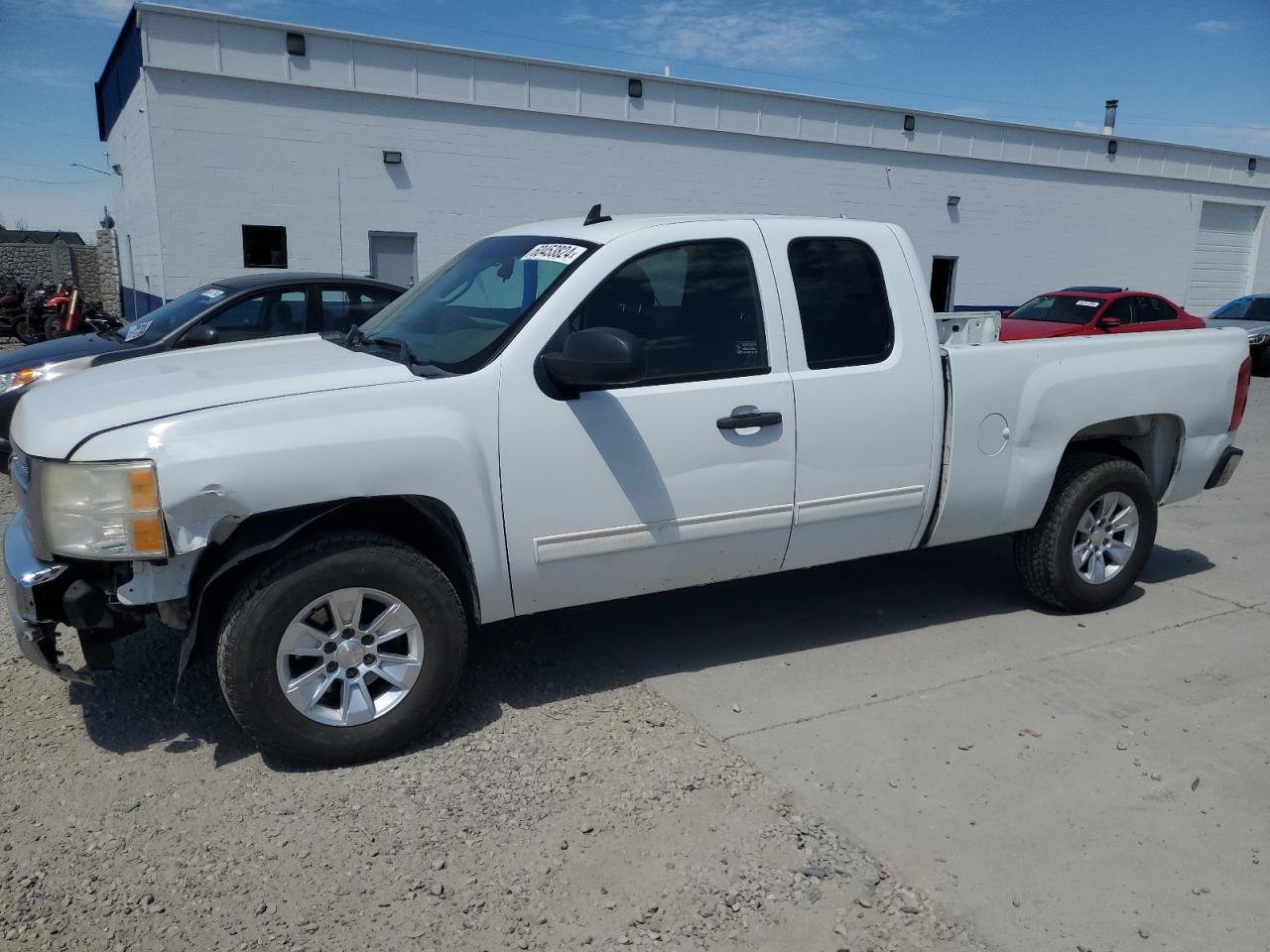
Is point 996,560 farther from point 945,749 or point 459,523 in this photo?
point 459,523

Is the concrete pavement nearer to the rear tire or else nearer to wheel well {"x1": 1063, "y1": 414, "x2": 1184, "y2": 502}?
the rear tire

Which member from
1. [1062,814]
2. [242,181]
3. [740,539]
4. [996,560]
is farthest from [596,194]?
[1062,814]

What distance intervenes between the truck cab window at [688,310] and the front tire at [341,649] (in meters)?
1.21

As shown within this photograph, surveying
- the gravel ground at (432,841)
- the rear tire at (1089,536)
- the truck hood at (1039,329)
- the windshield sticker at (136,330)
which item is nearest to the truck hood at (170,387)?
the gravel ground at (432,841)

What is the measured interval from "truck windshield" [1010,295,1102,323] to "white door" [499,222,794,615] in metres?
13.2

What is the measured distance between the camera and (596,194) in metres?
18.0

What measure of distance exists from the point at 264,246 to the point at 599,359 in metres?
13.4

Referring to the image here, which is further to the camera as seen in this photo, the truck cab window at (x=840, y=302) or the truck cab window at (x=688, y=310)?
the truck cab window at (x=840, y=302)

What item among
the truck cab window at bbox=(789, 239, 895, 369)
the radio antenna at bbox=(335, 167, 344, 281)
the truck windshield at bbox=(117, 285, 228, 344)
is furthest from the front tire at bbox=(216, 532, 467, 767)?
the radio antenna at bbox=(335, 167, 344, 281)

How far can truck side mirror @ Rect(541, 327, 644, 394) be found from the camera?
12.0 feet

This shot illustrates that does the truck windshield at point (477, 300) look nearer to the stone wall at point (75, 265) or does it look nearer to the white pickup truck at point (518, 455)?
the white pickup truck at point (518, 455)

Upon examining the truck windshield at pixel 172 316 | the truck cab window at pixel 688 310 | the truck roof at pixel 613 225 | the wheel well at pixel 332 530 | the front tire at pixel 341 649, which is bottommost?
the front tire at pixel 341 649

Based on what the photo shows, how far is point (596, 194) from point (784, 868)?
53.1 feet

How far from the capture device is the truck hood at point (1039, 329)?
15.1 m
